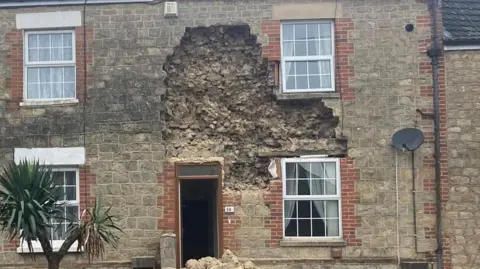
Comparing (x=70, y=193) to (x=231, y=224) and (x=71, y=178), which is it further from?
(x=231, y=224)

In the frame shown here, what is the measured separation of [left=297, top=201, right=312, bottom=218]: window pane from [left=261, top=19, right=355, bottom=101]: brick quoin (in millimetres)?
2191

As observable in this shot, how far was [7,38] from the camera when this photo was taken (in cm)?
1397

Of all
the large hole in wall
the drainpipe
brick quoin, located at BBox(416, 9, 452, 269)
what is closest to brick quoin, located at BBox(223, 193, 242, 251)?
the large hole in wall

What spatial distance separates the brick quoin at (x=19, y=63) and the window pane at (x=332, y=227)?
5.45 metres

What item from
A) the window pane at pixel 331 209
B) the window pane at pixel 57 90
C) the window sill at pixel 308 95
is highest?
the window pane at pixel 57 90

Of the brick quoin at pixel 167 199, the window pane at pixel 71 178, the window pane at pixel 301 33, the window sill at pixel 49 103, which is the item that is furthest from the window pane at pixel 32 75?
the window pane at pixel 301 33

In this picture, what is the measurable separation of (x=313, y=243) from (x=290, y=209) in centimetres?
80

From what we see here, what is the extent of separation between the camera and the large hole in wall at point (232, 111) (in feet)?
45.3

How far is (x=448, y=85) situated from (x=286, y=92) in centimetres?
318

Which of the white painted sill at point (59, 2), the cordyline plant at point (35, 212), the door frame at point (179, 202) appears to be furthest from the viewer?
the white painted sill at point (59, 2)

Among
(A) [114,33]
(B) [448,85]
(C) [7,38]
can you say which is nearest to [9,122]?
(C) [7,38]

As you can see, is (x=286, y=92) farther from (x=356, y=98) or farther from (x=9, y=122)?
(x=9, y=122)

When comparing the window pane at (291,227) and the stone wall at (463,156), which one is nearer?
the stone wall at (463,156)

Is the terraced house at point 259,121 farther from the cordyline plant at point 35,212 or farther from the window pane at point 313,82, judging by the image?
the cordyline plant at point 35,212
